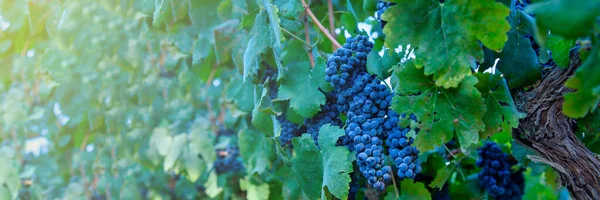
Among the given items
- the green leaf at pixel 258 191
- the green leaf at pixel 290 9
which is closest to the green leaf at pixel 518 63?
the green leaf at pixel 290 9

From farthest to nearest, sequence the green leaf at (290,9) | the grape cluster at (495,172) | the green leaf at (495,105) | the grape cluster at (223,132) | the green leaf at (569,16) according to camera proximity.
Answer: the grape cluster at (223,132)
the grape cluster at (495,172)
the green leaf at (290,9)
the green leaf at (495,105)
the green leaf at (569,16)

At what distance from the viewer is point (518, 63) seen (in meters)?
1.10

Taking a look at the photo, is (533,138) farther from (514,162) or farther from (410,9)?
(514,162)

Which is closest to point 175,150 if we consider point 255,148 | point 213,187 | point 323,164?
point 213,187

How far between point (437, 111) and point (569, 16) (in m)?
0.39

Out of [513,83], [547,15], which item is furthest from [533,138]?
[547,15]

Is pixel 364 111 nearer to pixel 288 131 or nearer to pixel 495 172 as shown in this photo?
pixel 288 131

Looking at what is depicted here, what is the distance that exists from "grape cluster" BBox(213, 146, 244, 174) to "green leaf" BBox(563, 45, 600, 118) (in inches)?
100

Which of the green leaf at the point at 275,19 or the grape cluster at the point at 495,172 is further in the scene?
the grape cluster at the point at 495,172

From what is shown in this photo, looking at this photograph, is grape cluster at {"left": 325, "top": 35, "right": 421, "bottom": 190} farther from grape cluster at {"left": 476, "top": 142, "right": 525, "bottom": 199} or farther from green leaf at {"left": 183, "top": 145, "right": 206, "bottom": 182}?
green leaf at {"left": 183, "top": 145, "right": 206, "bottom": 182}

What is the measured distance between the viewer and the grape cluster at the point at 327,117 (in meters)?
1.38

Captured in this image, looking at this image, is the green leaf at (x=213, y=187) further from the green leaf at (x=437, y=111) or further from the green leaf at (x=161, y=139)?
the green leaf at (x=437, y=111)

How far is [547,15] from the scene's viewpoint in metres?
0.69

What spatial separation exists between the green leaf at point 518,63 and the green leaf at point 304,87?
446mm
